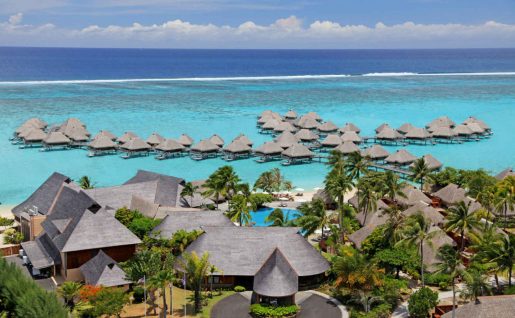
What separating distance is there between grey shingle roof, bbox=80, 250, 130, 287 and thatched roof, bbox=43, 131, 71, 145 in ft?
118

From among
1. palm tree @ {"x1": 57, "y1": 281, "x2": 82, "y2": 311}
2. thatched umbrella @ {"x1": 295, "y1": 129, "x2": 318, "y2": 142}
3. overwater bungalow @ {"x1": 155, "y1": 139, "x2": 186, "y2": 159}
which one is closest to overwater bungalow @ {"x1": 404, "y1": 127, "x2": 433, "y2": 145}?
thatched umbrella @ {"x1": 295, "y1": 129, "x2": 318, "y2": 142}

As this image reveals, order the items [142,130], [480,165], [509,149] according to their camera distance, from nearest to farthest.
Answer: [480,165] → [509,149] → [142,130]

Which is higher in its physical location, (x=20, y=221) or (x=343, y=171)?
(x=343, y=171)

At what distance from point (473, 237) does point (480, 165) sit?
26998 mm

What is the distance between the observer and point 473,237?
86.5 feet

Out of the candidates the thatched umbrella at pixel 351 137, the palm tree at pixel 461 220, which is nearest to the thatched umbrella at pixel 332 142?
the thatched umbrella at pixel 351 137

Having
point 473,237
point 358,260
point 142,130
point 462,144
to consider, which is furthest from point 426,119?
point 358,260

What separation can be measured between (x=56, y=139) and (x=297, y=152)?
26906 millimetres

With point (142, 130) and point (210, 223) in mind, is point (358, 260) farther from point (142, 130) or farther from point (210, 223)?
point (142, 130)

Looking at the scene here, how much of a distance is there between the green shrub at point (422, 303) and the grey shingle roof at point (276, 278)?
4.84m

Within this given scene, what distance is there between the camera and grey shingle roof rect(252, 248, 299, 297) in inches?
891

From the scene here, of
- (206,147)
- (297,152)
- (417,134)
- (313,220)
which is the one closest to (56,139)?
(206,147)

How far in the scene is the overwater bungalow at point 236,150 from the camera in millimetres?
53125

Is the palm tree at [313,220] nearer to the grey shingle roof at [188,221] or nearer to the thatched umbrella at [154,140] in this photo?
the grey shingle roof at [188,221]
